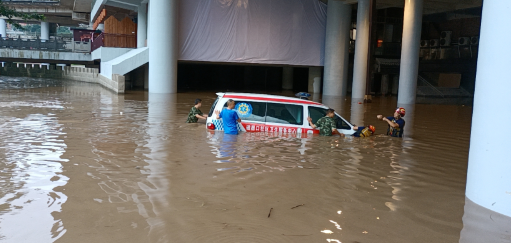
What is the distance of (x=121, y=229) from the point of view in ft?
17.5

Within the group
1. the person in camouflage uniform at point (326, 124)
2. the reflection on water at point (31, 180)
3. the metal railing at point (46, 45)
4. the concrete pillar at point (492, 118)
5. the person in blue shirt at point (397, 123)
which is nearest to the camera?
the reflection on water at point (31, 180)

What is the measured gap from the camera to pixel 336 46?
3559 centimetres

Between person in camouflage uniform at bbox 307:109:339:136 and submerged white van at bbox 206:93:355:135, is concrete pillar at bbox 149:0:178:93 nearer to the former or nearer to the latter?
submerged white van at bbox 206:93:355:135

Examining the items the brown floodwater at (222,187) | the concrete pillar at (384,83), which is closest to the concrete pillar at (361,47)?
the concrete pillar at (384,83)

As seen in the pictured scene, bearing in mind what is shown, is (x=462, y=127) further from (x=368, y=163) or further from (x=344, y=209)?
(x=344, y=209)

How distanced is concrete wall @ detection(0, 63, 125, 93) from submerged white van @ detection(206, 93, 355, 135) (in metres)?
19.8

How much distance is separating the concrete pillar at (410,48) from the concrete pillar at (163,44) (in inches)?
569

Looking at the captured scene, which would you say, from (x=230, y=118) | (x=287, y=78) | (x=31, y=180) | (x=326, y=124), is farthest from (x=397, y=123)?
(x=287, y=78)

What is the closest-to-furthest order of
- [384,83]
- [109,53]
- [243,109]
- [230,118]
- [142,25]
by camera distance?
1. [230,118]
2. [243,109]
3. [109,53]
4. [142,25]
5. [384,83]

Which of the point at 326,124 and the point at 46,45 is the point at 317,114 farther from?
the point at 46,45

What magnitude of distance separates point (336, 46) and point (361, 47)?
3.15 metres

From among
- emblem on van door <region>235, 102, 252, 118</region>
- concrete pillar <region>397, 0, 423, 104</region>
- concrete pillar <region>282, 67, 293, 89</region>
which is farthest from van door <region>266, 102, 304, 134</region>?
concrete pillar <region>282, 67, 293, 89</region>

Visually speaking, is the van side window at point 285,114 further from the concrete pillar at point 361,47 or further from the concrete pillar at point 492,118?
the concrete pillar at point 361,47

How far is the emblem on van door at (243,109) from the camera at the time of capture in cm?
1229
